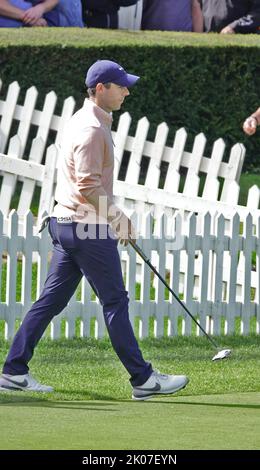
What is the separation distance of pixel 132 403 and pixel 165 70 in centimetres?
737

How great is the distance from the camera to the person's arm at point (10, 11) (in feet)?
52.0

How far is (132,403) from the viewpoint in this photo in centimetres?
825

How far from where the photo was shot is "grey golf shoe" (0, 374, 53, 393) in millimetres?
8508

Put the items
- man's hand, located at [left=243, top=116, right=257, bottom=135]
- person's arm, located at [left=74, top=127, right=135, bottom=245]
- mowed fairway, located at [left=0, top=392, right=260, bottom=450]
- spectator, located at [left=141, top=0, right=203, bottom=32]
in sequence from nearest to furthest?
1. mowed fairway, located at [left=0, top=392, right=260, bottom=450]
2. person's arm, located at [left=74, top=127, right=135, bottom=245]
3. man's hand, located at [left=243, top=116, right=257, bottom=135]
4. spectator, located at [left=141, top=0, right=203, bottom=32]

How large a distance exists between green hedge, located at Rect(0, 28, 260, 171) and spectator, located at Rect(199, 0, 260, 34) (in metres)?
0.85

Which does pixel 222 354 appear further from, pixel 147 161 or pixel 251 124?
pixel 147 161

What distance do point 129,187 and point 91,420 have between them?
524 centimetres

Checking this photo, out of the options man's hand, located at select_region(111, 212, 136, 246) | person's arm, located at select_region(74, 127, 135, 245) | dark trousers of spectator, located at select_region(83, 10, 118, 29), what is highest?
dark trousers of spectator, located at select_region(83, 10, 118, 29)

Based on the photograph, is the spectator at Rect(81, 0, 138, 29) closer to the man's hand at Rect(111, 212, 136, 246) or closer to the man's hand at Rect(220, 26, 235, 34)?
the man's hand at Rect(220, 26, 235, 34)

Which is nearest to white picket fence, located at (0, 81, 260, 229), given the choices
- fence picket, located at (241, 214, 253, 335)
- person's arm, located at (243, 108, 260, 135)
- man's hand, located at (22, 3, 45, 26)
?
fence picket, located at (241, 214, 253, 335)

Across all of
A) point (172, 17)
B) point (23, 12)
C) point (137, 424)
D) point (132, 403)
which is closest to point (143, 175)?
point (23, 12)

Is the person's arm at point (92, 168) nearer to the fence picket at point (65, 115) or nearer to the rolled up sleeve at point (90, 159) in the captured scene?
the rolled up sleeve at point (90, 159)

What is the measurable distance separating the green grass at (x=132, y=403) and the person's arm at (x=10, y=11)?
6399 millimetres

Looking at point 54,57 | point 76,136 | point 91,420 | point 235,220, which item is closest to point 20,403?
point 91,420
